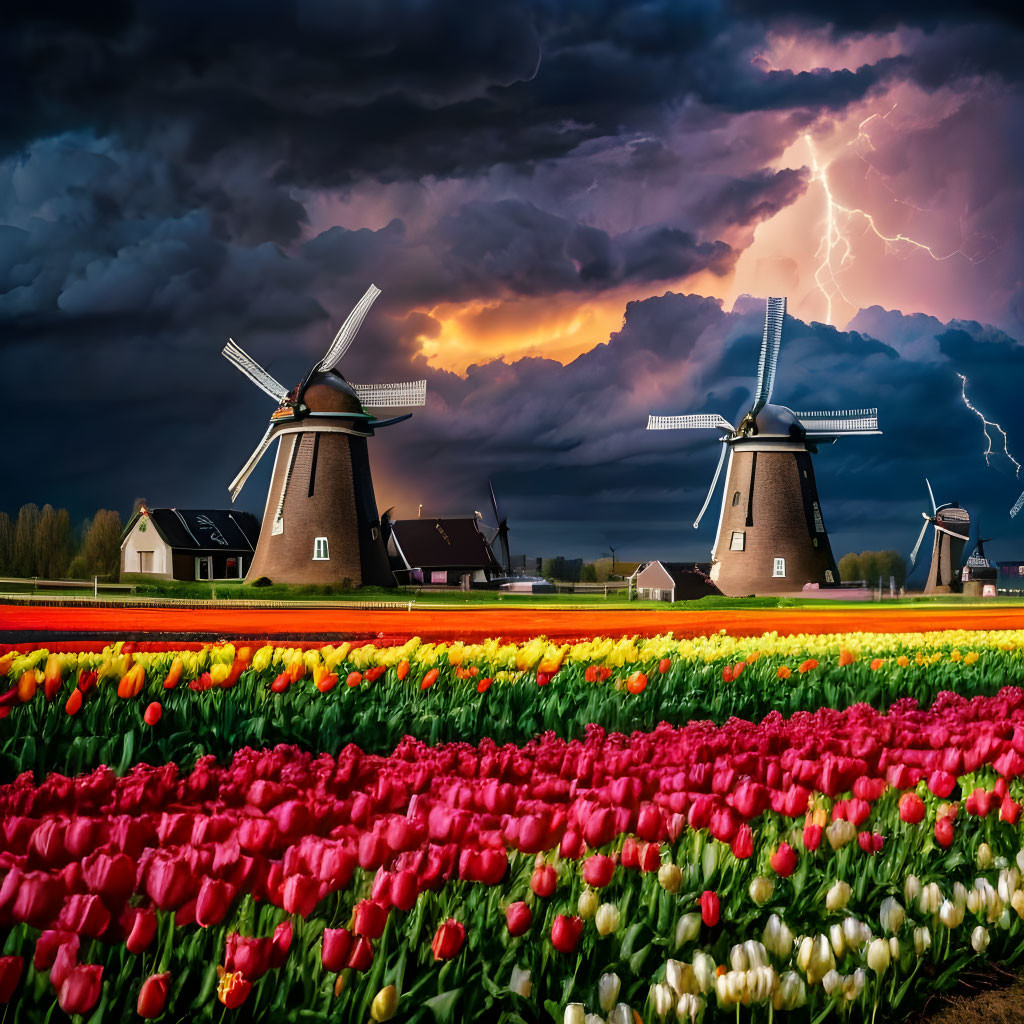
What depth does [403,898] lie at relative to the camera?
241 cm

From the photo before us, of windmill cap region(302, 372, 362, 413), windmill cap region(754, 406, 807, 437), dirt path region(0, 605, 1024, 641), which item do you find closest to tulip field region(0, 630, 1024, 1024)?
dirt path region(0, 605, 1024, 641)

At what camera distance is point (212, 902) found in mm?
2285

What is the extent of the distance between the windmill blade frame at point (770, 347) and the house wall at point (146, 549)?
32.3 m

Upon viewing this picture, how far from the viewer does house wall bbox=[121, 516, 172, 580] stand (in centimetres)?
5069

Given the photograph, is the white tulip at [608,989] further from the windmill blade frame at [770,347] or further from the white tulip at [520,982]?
the windmill blade frame at [770,347]

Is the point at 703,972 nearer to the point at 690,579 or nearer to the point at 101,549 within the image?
the point at 690,579

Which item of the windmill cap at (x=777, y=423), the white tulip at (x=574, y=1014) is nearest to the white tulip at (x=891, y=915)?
the white tulip at (x=574, y=1014)

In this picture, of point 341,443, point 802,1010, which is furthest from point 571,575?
point 802,1010

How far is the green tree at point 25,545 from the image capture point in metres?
55.9

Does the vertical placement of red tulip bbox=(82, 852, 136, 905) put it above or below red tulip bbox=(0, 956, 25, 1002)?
above

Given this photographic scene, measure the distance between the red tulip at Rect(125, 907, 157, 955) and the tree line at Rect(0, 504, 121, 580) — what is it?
55992 millimetres

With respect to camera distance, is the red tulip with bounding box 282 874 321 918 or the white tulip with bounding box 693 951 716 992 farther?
the white tulip with bounding box 693 951 716 992

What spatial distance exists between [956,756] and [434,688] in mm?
4055

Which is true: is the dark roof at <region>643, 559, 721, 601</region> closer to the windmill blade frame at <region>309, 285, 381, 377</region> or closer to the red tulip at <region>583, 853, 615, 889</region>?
the windmill blade frame at <region>309, 285, 381, 377</region>
